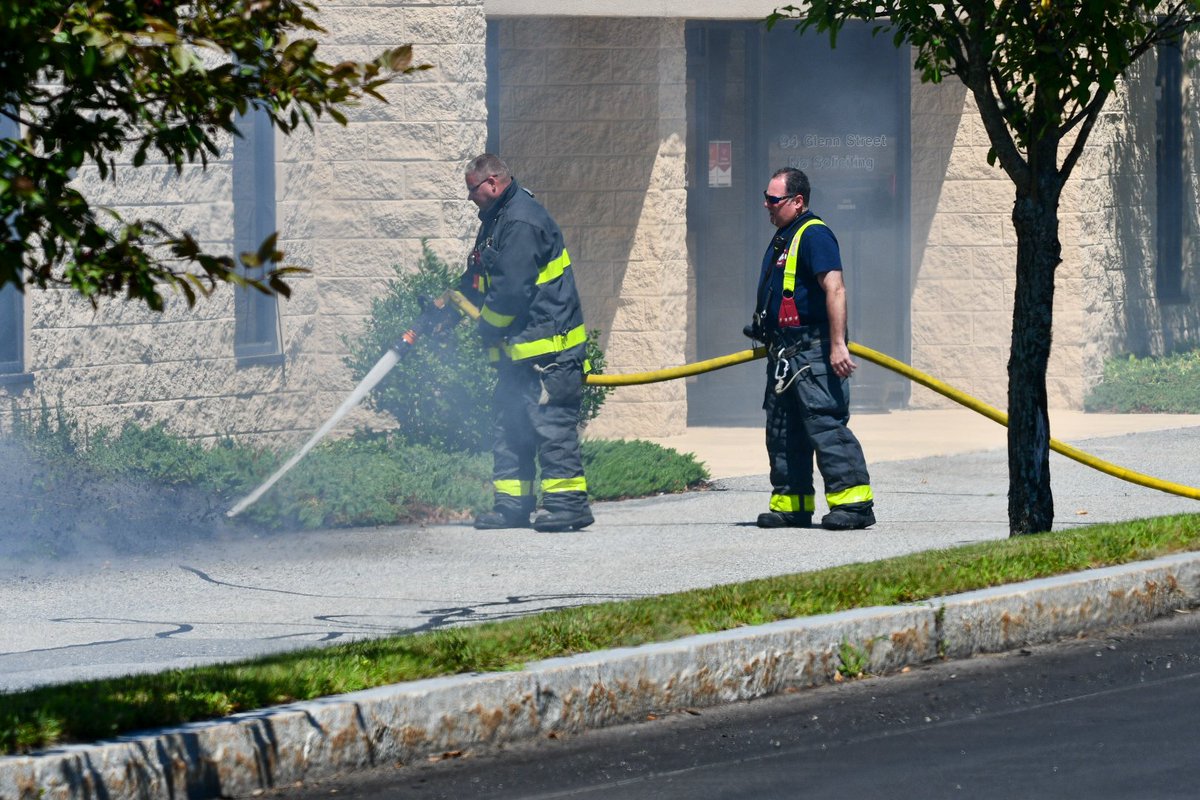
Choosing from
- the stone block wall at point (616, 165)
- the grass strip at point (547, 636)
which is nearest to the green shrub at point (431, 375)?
the stone block wall at point (616, 165)

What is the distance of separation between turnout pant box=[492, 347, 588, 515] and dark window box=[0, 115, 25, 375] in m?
3.21

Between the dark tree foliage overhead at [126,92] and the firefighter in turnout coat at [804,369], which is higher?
the dark tree foliage overhead at [126,92]

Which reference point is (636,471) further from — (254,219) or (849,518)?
(254,219)

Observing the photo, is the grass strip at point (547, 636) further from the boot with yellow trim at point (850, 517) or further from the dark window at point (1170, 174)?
the dark window at point (1170, 174)

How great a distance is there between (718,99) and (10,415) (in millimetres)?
7275

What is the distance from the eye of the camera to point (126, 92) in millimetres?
5262

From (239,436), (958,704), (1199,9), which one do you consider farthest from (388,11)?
(958,704)

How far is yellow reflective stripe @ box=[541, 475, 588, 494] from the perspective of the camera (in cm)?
1137

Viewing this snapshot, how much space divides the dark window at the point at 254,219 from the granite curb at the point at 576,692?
7165 mm

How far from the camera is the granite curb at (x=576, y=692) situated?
591 cm

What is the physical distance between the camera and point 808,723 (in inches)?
279

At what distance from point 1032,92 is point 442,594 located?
361cm

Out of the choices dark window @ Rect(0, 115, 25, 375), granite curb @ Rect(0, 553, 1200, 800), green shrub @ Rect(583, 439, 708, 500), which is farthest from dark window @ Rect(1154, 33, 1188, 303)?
granite curb @ Rect(0, 553, 1200, 800)

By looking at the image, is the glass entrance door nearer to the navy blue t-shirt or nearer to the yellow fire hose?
the yellow fire hose
